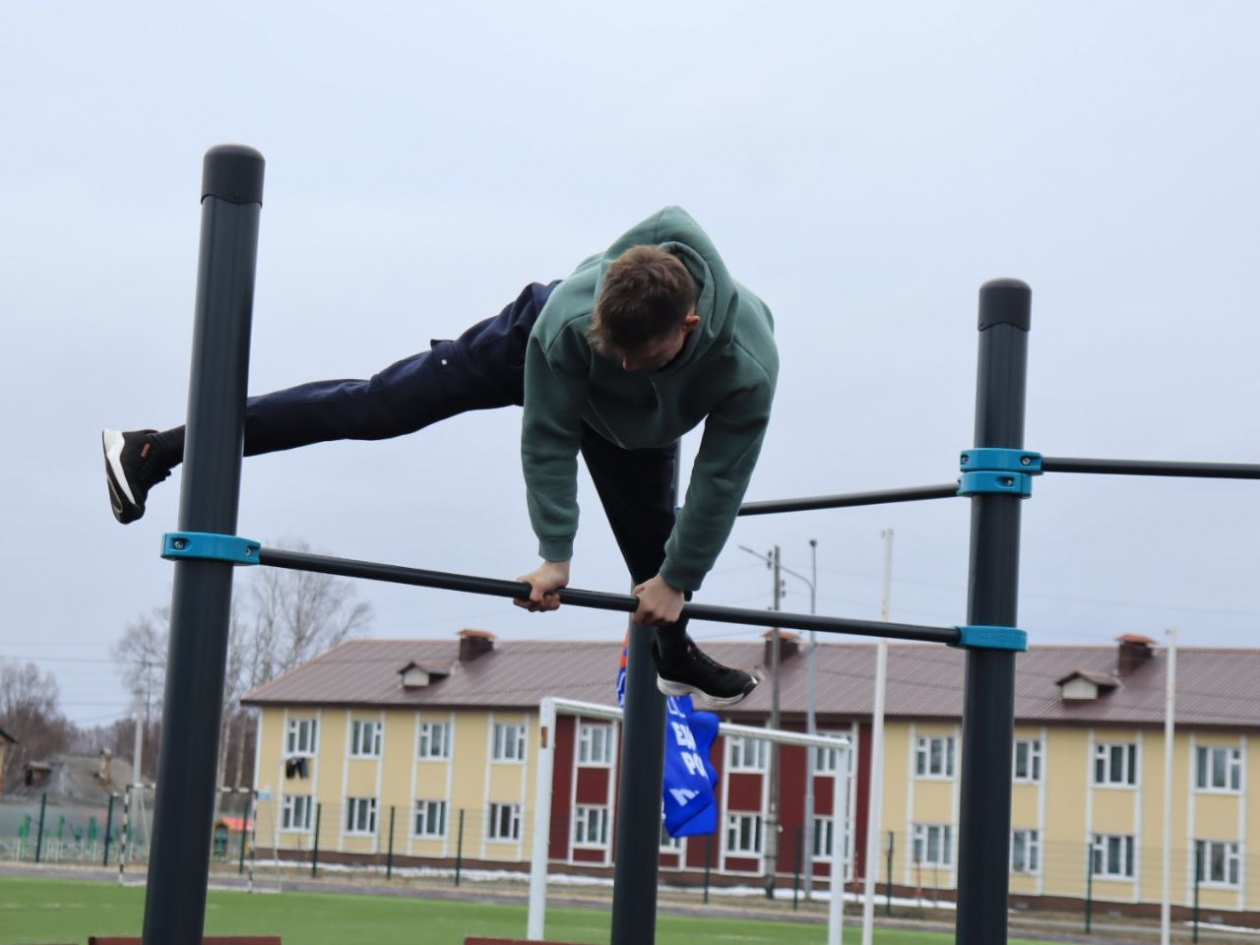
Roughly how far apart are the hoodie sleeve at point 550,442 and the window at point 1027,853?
32449 mm

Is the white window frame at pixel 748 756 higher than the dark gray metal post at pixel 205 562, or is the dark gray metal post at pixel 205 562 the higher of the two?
the dark gray metal post at pixel 205 562

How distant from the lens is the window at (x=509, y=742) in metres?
38.4

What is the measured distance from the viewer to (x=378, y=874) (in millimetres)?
35125

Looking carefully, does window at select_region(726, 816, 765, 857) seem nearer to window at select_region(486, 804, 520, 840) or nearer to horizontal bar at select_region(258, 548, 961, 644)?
window at select_region(486, 804, 520, 840)

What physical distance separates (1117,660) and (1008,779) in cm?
3383

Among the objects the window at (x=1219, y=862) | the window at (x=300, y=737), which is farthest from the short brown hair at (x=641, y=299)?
the window at (x=300, y=737)

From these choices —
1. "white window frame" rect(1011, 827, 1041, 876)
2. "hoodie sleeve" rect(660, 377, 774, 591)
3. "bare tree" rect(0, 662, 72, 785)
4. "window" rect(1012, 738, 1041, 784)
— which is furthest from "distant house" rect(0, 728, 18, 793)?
"hoodie sleeve" rect(660, 377, 774, 591)

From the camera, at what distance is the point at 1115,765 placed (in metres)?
33.6

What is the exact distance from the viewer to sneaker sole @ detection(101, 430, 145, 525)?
3.02 m

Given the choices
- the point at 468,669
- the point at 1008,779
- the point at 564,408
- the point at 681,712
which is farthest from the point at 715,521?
the point at 468,669

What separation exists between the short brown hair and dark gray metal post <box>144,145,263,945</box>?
2.11 feet

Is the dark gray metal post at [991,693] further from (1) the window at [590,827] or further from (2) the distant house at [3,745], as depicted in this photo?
(2) the distant house at [3,745]

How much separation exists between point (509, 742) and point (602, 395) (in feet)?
120

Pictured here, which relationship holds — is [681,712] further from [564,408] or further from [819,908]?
[819,908]
